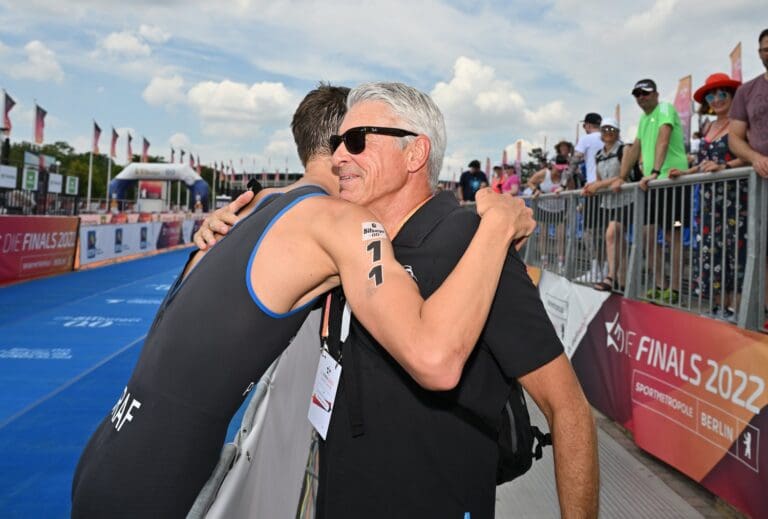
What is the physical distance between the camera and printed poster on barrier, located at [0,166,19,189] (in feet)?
66.6

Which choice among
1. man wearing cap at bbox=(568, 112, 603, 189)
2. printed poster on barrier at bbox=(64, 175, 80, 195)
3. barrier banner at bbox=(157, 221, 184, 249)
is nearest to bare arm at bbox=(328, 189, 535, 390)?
man wearing cap at bbox=(568, 112, 603, 189)

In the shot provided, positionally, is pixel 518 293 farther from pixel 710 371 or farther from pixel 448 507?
pixel 710 371

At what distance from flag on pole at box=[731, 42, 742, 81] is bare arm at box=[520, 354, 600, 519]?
56.3ft

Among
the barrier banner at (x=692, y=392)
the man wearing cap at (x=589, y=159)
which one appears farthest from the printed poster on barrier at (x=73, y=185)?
the barrier banner at (x=692, y=392)

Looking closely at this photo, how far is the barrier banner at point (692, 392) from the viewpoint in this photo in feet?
11.3

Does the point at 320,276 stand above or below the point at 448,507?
above

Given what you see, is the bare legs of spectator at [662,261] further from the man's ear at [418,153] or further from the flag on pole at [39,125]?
the flag on pole at [39,125]

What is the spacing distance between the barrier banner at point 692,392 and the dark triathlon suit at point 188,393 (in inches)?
121

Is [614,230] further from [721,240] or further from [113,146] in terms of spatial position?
[113,146]

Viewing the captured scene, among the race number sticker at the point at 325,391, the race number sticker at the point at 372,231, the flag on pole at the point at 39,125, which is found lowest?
the race number sticker at the point at 325,391

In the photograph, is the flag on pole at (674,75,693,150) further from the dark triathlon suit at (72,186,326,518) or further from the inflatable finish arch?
the inflatable finish arch

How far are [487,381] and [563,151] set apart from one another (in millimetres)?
9854

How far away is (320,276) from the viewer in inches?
64.6

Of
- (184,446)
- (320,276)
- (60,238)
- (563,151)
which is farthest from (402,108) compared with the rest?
(60,238)
